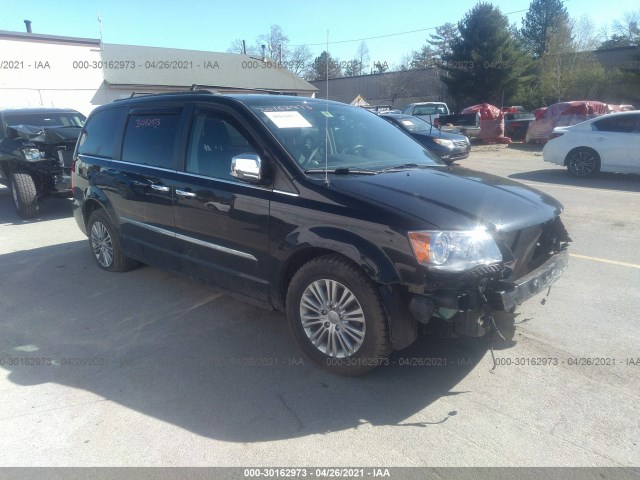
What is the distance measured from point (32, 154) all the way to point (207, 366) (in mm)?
7058

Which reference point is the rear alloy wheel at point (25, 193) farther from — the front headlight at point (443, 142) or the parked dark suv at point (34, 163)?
the front headlight at point (443, 142)

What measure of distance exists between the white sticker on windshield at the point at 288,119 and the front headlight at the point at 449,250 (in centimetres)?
149

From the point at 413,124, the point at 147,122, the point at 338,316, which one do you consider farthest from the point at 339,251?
the point at 413,124

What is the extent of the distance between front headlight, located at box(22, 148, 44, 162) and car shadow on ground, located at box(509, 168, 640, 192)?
10.1 meters

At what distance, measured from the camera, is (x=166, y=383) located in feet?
11.3

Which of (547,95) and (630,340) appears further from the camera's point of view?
(547,95)

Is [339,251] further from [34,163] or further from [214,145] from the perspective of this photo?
[34,163]

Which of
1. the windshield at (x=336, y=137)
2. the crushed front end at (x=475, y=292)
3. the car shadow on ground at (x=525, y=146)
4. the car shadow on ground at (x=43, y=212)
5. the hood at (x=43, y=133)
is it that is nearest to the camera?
the crushed front end at (x=475, y=292)

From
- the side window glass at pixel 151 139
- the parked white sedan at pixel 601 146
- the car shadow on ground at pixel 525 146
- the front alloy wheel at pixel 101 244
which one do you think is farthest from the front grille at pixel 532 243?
the car shadow on ground at pixel 525 146

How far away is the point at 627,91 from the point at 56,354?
3582cm

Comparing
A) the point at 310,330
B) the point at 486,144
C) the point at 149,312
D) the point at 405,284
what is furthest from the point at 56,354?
the point at 486,144

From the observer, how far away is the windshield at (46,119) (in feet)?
33.0

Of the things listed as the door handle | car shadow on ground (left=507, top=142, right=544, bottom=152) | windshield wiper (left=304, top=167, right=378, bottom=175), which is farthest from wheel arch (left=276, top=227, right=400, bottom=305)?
car shadow on ground (left=507, top=142, right=544, bottom=152)

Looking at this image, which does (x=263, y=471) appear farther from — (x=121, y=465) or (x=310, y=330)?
(x=310, y=330)
